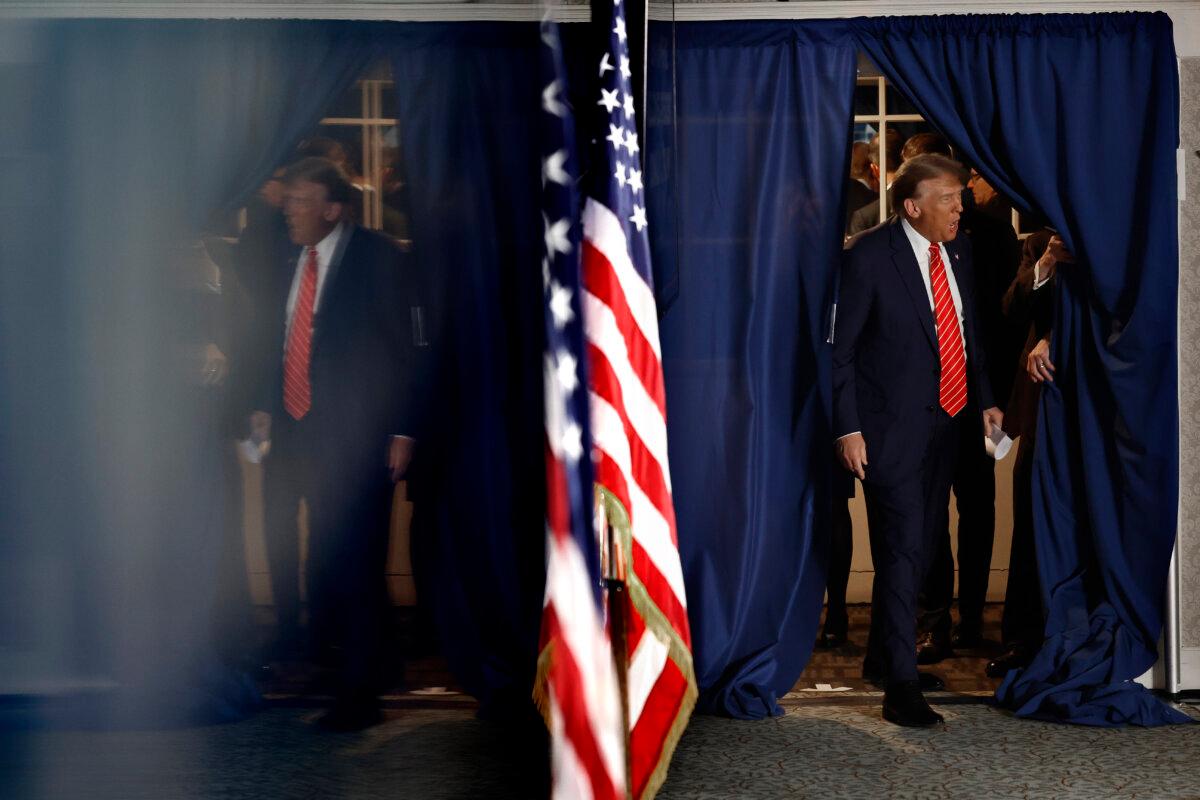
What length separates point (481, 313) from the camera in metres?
3.48

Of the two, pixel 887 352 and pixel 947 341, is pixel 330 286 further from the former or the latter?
pixel 947 341

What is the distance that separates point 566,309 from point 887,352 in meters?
1.29

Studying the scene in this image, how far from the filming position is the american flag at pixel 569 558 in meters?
2.42

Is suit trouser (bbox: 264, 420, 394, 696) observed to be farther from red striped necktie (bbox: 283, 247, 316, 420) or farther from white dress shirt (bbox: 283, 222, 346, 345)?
white dress shirt (bbox: 283, 222, 346, 345)

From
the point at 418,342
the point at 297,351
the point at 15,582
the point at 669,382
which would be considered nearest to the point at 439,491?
the point at 418,342

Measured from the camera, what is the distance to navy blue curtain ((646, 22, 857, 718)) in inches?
137

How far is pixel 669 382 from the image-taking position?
3.50m

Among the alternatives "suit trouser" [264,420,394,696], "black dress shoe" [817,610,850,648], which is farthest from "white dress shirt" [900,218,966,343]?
"suit trouser" [264,420,394,696]

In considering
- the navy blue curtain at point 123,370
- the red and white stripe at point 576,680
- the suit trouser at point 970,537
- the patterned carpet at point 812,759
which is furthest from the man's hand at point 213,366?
the suit trouser at point 970,537

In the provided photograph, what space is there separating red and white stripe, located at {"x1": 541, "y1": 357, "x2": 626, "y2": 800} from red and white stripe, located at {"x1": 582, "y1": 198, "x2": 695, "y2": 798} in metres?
0.13

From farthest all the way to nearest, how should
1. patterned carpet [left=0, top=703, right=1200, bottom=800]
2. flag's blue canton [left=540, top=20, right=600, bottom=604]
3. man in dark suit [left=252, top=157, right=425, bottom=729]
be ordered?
flag's blue canton [left=540, top=20, right=600, bottom=604]
patterned carpet [left=0, top=703, right=1200, bottom=800]
man in dark suit [left=252, top=157, right=425, bottom=729]

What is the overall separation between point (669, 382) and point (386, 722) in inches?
50.2

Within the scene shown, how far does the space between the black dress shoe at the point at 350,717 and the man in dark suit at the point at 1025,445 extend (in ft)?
7.23

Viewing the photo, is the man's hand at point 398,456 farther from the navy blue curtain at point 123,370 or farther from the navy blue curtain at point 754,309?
the navy blue curtain at point 123,370
